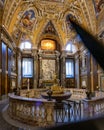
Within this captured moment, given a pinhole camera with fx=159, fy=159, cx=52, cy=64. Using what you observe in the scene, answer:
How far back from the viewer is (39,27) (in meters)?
22.0

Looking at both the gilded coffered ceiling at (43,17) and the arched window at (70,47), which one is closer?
the gilded coffered ceiling at (43,17)

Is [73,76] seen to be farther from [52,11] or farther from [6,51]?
[6,51]

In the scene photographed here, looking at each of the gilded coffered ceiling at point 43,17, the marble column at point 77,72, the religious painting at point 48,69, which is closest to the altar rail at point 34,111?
the gilded coffered ceiling at point 43,17

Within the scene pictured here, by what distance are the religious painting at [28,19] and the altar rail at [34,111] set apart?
1506 cm

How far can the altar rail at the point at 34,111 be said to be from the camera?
18.7ft

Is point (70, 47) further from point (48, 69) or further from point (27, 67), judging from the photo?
point (27, 67)

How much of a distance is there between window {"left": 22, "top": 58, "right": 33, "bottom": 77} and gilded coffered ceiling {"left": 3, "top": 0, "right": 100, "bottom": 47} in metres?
2.51

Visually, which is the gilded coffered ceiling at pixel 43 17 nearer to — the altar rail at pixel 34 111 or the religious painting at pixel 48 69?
the religious painting at pixel 48 69

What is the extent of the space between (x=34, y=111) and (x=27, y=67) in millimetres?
16419

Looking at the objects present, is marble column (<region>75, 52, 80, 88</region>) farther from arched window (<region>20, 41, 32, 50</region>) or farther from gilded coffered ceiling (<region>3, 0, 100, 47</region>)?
arched window (<region>20, 41, 32, 50</region>)

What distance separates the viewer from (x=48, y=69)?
22.7 m

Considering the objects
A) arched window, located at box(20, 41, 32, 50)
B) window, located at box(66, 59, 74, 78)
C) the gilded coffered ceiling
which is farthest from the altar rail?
window, located at box(66, 59, 74, 78)

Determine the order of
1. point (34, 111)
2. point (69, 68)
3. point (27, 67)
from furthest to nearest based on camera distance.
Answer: point (69, 68) → point (27, 67) → point (34, 111)

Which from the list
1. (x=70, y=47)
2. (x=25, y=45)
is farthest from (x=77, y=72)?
(x=25, y=45)
